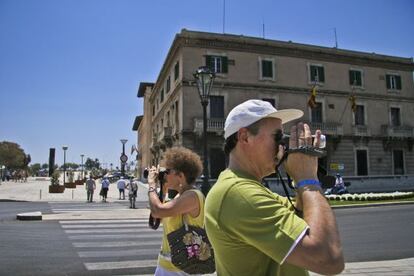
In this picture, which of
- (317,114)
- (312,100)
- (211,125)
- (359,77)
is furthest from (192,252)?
(359,77)

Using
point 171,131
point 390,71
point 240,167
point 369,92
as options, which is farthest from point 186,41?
point 240,167

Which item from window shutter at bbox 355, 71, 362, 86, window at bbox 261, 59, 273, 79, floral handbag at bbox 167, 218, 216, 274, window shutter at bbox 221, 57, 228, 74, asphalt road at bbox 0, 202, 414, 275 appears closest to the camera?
floral handbag at bbox 167, 218, 216, 274

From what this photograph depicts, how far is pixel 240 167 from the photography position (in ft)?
6.39

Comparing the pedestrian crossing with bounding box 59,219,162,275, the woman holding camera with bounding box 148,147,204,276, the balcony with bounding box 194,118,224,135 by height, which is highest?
the balcony with bounding box 194,118,224,135

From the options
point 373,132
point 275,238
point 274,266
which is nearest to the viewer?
point 275,238

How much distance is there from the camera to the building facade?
105 feet

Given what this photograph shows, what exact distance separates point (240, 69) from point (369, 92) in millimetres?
13564

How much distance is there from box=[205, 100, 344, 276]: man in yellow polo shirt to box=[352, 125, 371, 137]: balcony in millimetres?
36384

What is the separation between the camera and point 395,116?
128ft

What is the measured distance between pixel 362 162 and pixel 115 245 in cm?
3173

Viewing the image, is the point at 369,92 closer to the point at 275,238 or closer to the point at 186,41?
the point at 186,41

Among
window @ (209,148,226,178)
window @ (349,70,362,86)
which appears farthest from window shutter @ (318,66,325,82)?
window @ (209,148,226,178)

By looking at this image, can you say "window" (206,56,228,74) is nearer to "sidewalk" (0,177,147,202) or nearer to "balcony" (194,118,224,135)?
"balcony" (194,118,224,135)

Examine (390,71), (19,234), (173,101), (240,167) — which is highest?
(390,71)
